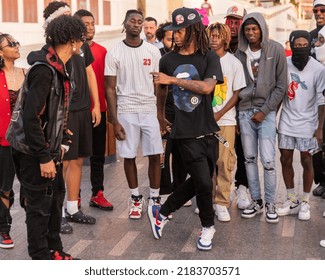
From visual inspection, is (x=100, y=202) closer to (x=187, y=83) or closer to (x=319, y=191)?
(x=187, y=83)

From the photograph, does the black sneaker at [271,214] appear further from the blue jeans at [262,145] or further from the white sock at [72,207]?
the white sock at [72,207]

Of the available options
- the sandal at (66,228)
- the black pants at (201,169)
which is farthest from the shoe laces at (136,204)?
the black pants at (201,169)

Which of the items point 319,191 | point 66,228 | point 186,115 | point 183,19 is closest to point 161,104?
point 186,115

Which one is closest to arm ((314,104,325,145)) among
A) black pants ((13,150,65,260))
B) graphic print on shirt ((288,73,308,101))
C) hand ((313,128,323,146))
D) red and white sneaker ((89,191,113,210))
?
hand ((313,128,323,146))

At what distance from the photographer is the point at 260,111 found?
19.6 ft

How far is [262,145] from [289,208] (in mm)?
746

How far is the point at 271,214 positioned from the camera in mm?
6102

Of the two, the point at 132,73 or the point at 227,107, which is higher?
the point at 132,73

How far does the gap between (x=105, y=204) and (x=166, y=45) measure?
1.89 metres

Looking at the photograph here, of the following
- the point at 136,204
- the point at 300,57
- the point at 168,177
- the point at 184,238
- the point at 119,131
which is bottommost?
the point at 184,238

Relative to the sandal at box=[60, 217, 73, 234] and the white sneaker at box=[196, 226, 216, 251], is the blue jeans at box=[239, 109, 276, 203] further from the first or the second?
the sandal at box=[60, 217, 73, 234]

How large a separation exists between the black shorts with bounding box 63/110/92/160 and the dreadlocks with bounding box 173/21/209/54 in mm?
1272
